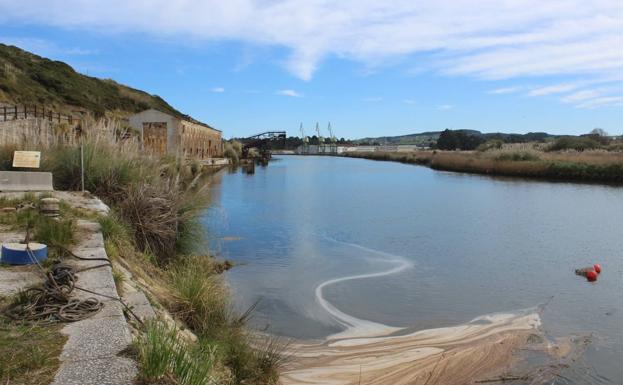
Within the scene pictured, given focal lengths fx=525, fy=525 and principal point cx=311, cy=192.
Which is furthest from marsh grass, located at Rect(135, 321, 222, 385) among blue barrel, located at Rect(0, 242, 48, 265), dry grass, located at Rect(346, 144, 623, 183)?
dry grass, located at Rect(346, 144, 623, 183)

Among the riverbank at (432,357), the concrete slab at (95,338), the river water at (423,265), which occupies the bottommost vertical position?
the riverbank at (432,357)

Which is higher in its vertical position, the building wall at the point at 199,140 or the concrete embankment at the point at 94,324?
the building wall at the point at 199,140

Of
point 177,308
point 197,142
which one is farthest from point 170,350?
point 197,142

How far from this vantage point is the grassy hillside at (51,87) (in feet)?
116

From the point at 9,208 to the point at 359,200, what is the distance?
1568 cm

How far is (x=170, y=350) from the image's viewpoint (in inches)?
103

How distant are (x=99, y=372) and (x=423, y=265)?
802 centimetres

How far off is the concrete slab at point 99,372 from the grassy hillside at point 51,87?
32.3m

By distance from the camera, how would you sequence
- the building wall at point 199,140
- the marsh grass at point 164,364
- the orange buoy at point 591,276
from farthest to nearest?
the building wall at point 199,140 → the orange buoy at point 591,276 → the marsh grass at point 164,364

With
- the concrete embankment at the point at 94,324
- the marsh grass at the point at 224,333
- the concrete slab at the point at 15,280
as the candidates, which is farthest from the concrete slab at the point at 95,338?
the concrete slab at the point at 15,280

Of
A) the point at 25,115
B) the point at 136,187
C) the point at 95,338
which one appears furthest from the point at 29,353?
the point at 25,115

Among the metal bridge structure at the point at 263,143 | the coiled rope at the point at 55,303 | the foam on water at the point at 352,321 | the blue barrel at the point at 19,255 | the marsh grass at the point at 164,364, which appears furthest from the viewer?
the metal bridge structure at the point at 263,143

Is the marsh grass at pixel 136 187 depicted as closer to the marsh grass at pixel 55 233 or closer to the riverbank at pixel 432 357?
the marsh grass at pixel 55 233

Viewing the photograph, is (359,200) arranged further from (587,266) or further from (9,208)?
(9,208)
